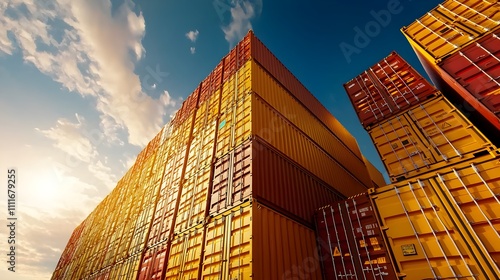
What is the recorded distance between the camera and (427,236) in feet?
18.7

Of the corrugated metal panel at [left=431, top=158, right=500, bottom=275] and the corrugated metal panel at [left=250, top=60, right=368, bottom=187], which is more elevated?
the corrugated metal panel at [left=250, top=60, right=368, bottom=187]

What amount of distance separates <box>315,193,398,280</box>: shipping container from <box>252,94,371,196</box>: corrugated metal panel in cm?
281

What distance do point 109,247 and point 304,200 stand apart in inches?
580

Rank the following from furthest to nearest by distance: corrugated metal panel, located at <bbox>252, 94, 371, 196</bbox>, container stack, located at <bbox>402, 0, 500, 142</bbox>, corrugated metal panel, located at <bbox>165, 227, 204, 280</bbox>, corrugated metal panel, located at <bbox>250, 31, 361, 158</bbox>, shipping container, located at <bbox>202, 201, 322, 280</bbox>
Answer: corrugated metal panel, located at <bbox>250, 31, 361, 158</bbox> < corrugated metal panel, located at <bbox>252, 94, 371, 196</bbox> < corrugated metal panel, located at <bbox>165, 227, 204, 280</bbox> < container stack, located at <bbox>402, 0, 500, 142</bbox> < shipping container, located at <bbox>202, 201, 322, 280</bbox>

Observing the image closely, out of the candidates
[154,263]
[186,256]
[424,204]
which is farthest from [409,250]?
[154,263]

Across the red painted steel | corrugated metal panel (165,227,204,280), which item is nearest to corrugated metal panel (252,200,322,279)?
corrugated metal panel (165,227,204,280)

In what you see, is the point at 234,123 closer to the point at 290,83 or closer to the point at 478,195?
the point at 290,83

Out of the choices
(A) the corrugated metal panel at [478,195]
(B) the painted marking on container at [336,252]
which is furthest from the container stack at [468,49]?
(B) the painted marking on container at [336,252]

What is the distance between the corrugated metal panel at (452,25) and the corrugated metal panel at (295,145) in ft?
19.9

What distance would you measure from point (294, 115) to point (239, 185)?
232 inches

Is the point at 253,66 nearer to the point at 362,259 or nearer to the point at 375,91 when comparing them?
the point at 375,91

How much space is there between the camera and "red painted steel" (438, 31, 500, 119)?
21.0ft

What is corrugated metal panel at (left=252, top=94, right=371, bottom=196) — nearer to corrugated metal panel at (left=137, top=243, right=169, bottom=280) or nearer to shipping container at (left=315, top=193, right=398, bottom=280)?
shipping container at (left=315, top=193, right=398, bottom=280)

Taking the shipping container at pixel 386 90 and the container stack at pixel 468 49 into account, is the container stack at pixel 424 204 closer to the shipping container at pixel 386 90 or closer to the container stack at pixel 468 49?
the shipping container at pixel 386 90
